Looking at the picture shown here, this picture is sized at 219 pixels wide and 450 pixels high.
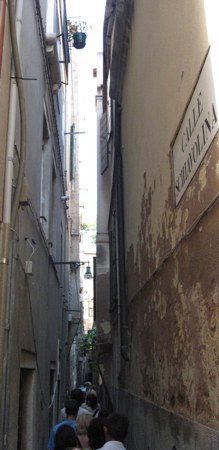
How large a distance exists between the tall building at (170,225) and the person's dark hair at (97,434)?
564mm

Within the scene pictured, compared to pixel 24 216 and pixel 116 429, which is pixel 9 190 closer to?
pixel 24 216

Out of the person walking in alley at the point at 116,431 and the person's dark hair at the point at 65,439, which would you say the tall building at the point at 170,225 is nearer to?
the person walking in alley at the point at 116,431

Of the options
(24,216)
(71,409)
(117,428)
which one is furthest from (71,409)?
(24,216)

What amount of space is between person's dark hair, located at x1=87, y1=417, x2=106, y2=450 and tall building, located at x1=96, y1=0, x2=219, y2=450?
56 cm

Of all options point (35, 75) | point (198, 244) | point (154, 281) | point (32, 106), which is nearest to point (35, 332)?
point (154, 281)

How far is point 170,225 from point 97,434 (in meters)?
1.89

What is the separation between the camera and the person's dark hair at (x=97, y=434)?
442cm

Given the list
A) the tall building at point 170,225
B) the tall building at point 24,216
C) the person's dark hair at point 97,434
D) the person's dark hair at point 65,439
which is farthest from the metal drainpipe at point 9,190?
the tall building at point 170,225

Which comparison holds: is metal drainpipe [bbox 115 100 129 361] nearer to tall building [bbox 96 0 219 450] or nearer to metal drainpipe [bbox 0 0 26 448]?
tall building [bbox 96 0 219 450]

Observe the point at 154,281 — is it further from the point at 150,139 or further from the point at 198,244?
the point at 198,244

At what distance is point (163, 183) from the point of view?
493cm

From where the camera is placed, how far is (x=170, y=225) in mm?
4520

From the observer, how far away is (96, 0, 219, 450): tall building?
10.8 ft

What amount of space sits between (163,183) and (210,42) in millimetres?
1807
